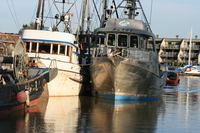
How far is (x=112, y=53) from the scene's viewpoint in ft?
75.6

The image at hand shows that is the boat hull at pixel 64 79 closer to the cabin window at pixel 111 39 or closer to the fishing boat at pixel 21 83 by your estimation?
the fishing boat at pixel 21 83

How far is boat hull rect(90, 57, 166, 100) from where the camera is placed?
2331 cm

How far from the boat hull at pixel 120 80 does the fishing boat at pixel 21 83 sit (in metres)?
2.95

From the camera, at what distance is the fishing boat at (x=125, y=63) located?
2341 centimetres

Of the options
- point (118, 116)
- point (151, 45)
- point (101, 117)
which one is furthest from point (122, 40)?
point (101, 117)

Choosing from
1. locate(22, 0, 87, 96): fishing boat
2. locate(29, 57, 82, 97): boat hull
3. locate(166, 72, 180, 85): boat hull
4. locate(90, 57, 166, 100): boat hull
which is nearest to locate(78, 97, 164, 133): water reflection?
locate(90, 57, 166, 100): boat hull

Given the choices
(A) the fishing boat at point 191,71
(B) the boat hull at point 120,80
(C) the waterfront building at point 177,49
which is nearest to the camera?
(B) the boat hull at point 120,80

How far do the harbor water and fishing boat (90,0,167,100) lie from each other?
31.9 inches

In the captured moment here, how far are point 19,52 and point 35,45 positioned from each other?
11.9ft

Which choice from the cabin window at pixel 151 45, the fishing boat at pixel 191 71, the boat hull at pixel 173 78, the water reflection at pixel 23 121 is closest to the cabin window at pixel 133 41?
the cabin window at pixel 151 45

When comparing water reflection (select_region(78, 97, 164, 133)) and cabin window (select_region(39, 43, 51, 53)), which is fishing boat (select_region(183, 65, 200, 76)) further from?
cabin window (select_region(39, 43, 51, 53))

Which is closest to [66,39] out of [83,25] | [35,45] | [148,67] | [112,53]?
[35,45]

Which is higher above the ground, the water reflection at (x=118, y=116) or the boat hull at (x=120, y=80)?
the boat hull at (x=120, y=80)

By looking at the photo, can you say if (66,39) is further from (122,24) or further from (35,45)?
(122,24)
